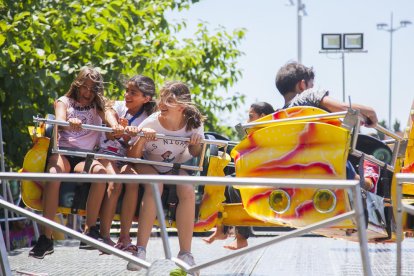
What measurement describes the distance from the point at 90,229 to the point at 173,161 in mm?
787

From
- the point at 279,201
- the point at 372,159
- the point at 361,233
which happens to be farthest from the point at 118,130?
the point at 361,233

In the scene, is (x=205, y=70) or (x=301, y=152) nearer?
(x=301, y=152)

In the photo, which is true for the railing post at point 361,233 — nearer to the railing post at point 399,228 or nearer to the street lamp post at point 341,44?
the railing post at point 399,228

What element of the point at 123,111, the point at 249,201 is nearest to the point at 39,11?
the point at 123,111

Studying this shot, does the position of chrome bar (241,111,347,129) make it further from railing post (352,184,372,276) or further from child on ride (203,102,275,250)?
railing post (352,184,372,276)

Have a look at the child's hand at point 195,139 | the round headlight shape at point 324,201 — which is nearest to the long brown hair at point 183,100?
the child's hand at point 195,139

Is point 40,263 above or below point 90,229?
below

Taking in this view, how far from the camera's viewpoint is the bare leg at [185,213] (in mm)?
6770

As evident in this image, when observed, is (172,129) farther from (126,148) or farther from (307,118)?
(307,118)

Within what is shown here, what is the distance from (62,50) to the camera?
1345 cm

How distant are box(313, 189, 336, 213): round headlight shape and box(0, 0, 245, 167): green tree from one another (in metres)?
5.94

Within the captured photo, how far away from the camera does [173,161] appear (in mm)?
7152

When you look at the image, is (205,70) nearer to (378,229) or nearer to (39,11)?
(39,11)

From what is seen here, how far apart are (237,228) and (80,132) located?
1581 millimetres
